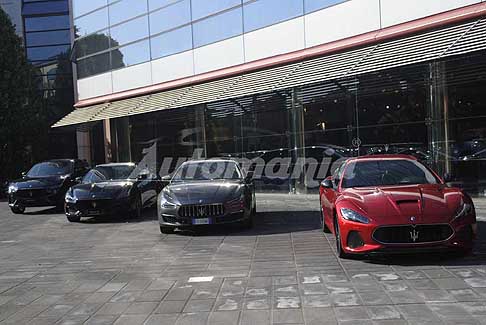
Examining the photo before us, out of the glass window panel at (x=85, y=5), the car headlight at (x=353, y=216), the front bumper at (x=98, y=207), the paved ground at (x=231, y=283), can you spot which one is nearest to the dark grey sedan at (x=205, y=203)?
the paved ground at (x=231, y=283)

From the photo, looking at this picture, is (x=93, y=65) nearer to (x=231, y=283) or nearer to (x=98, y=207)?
(x=98, y=207)

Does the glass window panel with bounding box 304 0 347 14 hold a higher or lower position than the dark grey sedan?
higher

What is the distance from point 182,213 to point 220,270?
9.58ft

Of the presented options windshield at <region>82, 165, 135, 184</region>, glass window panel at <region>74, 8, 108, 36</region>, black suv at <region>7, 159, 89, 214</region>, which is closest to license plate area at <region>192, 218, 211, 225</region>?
windshield at <region>82, 165, 135, 184</region>

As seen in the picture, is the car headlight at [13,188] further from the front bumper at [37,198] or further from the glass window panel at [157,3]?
the glass window panel at [157,3]

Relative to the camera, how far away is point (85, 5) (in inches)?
1051

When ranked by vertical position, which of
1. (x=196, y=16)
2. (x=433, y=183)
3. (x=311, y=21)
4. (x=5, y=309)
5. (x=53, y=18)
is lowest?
(x=5, y=309)

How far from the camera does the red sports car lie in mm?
6590

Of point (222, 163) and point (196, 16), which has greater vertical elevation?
point (196, 16)

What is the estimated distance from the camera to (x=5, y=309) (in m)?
5.67

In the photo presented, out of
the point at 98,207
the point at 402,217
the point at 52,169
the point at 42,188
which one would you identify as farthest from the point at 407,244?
the point at 52,169

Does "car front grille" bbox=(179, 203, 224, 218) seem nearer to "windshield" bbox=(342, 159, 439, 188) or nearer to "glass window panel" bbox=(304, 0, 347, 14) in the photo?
"windshield" bbox=(342, 159, 439, 188)

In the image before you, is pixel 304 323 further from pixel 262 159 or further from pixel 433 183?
pixel 262 159

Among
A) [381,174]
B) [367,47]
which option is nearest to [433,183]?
[381,174]
